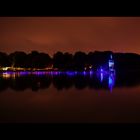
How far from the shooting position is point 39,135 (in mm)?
3520

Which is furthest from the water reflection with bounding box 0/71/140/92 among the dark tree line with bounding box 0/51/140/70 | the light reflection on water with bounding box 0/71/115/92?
the dark tree line with bounding box 0/51/140/70

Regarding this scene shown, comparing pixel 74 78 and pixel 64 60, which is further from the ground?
pixel 64 60

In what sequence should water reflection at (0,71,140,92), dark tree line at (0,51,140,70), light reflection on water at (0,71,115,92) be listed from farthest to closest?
1. dark tree line at (0,51,140,70)
2. light reflection on water at (0,71,115,92)
3. water reflection at (0,71,140,92)

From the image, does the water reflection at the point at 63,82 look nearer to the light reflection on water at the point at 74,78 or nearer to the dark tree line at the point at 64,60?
the light reflection on water at the point at 74,78

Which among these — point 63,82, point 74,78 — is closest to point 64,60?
point 74,78

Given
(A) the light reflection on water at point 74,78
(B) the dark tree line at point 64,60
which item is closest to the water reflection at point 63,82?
(A) the light reflection on water at point 74,78

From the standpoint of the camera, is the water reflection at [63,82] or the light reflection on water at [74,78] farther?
the light reflection on water at [74,78]

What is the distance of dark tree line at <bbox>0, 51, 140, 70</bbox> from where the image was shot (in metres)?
66.6

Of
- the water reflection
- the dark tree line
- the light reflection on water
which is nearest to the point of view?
the water reflection

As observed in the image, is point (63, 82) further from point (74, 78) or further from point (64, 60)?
point (64, 60)

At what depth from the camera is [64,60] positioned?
235ft

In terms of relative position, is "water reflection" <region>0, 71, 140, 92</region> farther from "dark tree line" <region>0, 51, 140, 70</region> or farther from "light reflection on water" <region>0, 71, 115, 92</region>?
"dark tree line" <region>0, 51, 140, 70</region>

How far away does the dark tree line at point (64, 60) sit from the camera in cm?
6656

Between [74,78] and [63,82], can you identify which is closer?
[63,82]
